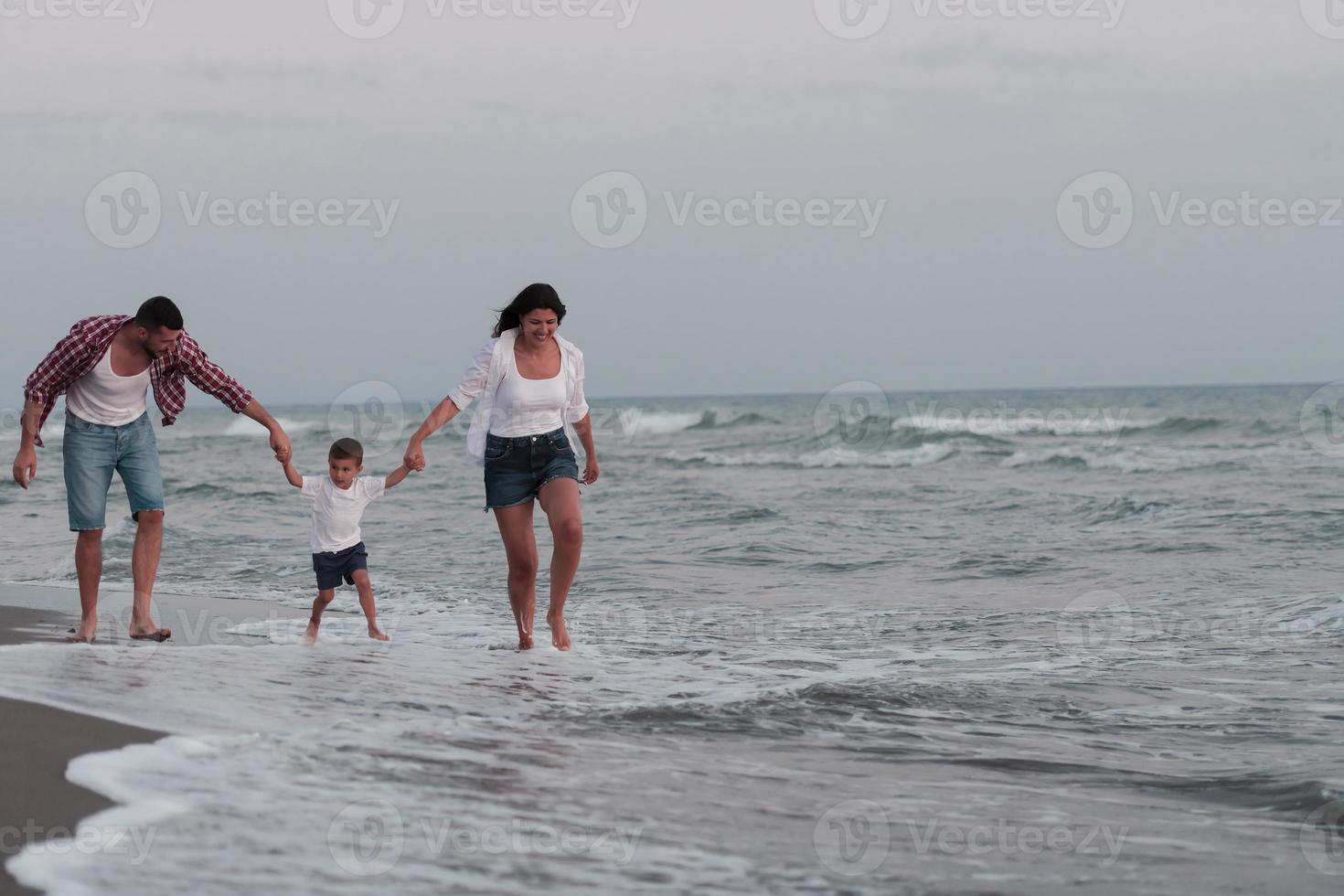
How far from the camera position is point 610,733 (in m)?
4.53

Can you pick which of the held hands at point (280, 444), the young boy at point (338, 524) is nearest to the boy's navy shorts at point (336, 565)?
the young boy at point (338, 524)

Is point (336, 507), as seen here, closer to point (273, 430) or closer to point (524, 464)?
point (273, 430)

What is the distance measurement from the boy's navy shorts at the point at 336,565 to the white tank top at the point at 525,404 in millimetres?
1132

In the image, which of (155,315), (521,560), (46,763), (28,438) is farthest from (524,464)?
(46,763)

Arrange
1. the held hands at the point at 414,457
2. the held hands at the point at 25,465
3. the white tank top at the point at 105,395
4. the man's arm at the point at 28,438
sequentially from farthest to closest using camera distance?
the held hands at the point at 414,457
the white tank top at the point at 105,395
the man's arm at the point at 28,438
the held hands at the point at 25,465

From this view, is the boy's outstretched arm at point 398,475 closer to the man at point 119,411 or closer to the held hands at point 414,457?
the held hands at point 414,457

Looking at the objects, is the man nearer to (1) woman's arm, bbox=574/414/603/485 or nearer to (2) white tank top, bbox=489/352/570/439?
(2) white tank top, bbox=489/352/570/439

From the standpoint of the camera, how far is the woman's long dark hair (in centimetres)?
596


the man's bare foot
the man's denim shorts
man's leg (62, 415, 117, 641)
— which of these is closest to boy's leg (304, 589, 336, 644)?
the man's denim shorts

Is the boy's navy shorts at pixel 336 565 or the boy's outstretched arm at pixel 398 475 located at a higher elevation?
the boy's outstretched arm at pixel 398 475

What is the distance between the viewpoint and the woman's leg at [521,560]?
20.6ft

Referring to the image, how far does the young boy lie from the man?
1.22 feet

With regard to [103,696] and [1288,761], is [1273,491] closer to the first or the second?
[1288,761]

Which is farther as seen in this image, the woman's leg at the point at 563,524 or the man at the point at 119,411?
the woman's leg at the point at 563,524
